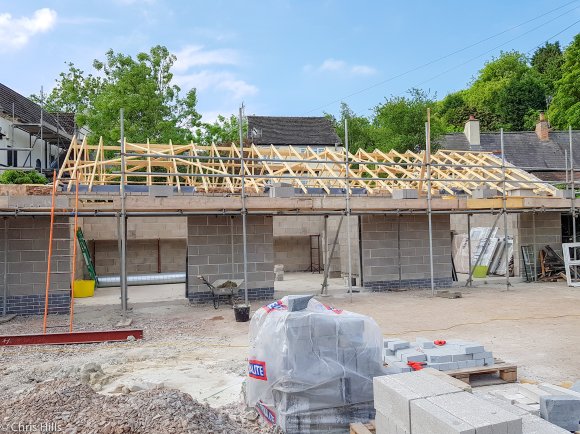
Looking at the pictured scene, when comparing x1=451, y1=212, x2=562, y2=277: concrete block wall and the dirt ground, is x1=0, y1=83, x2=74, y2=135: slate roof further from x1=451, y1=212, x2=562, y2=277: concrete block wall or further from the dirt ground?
x1=451, y1=212, x2=562, y2=277: concrete block wall

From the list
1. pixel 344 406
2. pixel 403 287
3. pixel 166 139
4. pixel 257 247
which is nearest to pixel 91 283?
pixel 257 247

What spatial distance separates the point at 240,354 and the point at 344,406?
3.43 meters

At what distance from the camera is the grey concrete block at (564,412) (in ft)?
14.5

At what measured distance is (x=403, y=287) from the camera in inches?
624

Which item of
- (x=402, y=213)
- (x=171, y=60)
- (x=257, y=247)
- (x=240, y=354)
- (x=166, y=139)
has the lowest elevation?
(x=240, y=354)

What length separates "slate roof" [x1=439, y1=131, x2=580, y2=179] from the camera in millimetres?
27328

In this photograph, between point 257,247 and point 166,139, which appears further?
point 166,139

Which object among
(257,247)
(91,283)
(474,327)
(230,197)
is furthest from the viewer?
(91,283)

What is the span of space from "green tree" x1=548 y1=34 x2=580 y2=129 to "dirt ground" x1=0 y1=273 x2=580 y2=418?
23.3 metres

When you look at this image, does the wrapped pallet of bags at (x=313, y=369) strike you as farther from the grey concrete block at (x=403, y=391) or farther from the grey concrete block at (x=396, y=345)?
the grey concrete block at (x=396, y=345)

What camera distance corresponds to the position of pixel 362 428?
458 cm

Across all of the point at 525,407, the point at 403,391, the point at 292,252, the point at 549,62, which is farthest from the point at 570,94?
the point at 403,391

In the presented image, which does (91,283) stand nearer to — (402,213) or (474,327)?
(402,213)

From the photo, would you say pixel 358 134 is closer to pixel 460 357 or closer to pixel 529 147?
pixel 529 147
